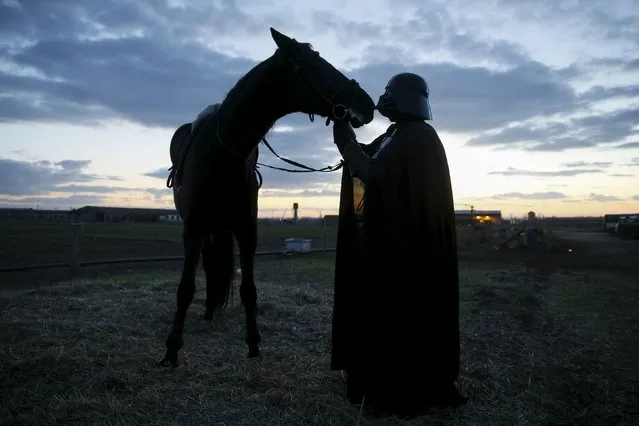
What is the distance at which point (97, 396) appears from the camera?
332cm

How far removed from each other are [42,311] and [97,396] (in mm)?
3530

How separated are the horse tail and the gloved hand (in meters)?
2.84

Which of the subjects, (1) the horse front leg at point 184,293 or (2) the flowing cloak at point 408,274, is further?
(1) the horse front leg at point 184,293

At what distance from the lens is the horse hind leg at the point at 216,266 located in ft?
18.4

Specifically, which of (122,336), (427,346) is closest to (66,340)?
(122,336)

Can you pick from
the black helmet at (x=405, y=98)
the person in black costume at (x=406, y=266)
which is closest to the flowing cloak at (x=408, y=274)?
the person in black costume at (x=406, y=266)

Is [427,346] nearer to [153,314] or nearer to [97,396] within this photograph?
[97,396]

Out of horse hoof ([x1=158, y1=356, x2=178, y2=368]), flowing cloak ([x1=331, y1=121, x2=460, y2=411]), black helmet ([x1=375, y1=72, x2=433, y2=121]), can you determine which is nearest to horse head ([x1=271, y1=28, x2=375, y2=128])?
black helmet ([x1=375, y1=72, x2=433, y2=121])

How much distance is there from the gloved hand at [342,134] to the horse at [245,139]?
5 cm

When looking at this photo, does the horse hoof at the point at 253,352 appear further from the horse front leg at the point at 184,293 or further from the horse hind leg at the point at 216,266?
the horse hind leg at the point at 216,266

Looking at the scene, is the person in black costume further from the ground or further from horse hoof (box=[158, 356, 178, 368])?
horse hoof (box=[158, 356, 178, 368])

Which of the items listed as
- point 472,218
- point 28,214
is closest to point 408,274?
point 28,214

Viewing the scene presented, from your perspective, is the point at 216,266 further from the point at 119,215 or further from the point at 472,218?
the point at 119,215

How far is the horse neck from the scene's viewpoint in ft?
12.1
